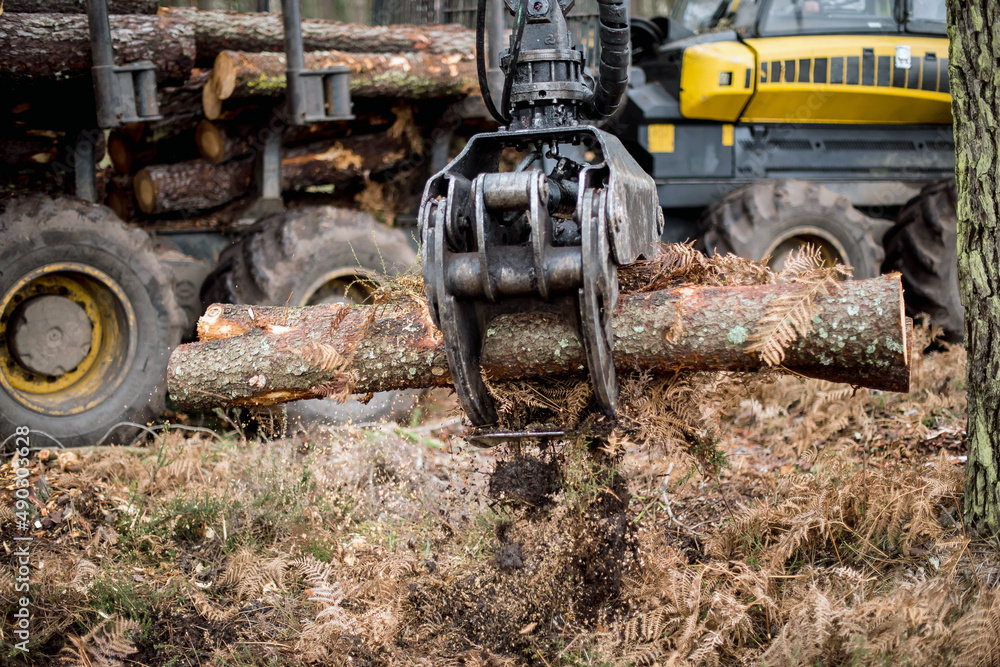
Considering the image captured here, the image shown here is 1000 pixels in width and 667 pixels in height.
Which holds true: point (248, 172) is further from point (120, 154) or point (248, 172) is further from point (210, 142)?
point (120, 154)

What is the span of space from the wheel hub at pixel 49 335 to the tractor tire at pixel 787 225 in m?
4.15

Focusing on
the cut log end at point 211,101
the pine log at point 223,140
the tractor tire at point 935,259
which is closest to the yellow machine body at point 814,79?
the tractor tire at point 935,259

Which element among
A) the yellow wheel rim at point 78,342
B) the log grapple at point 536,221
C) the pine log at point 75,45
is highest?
the pine log at point 75,45

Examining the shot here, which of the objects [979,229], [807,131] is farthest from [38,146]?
[807,131]

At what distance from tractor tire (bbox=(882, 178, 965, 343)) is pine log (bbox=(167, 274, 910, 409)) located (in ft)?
12.9

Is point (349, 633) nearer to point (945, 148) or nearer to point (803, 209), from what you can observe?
point (803, 209)

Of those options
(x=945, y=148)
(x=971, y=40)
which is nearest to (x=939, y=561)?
(x=971, y=40)

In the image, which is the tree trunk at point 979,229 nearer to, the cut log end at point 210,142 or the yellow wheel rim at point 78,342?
the yellow wheel rim at point 78,342

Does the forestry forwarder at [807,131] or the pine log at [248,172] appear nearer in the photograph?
the pine log at [248,172]

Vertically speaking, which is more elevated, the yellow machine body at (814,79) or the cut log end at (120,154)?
the yellow machine body at (814,79)

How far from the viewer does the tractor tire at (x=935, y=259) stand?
625 centimetres

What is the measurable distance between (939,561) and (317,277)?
3.80m

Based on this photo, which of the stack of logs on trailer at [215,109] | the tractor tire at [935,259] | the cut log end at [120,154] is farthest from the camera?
the tractor tire at [935,259]

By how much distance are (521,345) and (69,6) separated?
3.81 m
